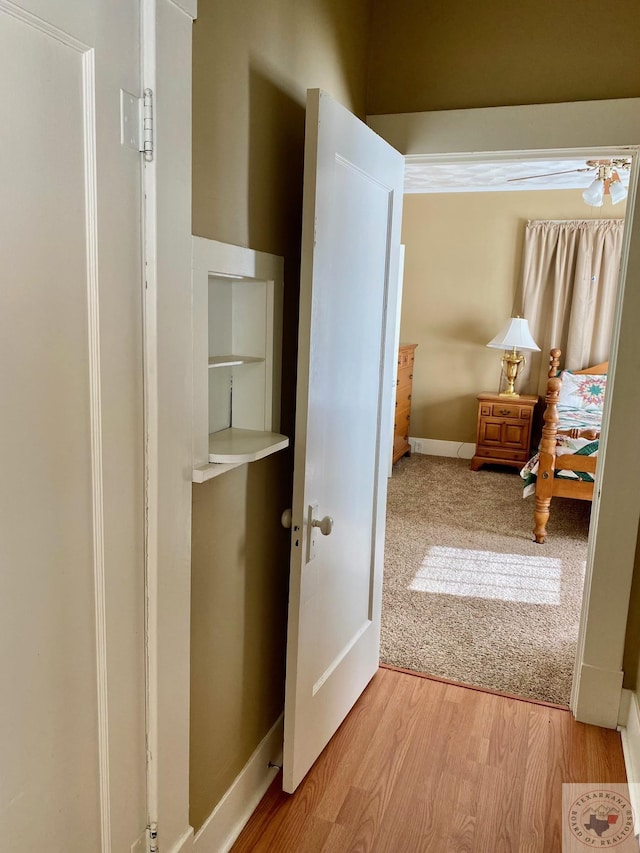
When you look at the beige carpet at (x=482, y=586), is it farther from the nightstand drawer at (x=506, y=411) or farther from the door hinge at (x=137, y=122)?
the door hinge at (x=137, y=122)

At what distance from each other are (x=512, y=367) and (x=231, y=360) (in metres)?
4.84

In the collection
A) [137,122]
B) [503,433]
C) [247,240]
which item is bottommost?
[503,433]

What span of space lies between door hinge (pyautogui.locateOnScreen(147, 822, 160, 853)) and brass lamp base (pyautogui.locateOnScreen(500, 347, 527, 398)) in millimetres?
5093

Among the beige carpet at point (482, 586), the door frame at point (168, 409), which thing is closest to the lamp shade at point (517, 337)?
the beige carpet at point (482, 586)

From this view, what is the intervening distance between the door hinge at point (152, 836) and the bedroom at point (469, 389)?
1.75 metres

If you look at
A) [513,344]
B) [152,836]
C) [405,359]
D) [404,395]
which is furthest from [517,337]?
[152,836]

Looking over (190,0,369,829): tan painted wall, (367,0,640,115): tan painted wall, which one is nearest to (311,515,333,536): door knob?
(190,0,369,829): tan painted wall

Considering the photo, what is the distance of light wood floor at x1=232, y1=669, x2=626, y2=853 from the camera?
182 cm

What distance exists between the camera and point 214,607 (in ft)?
5.31

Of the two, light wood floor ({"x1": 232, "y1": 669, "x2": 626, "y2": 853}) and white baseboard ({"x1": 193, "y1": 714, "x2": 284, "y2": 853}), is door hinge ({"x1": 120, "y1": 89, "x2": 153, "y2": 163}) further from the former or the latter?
light wood floor ({"x1": 232, "y1": 669, "x2": 626, "y2": 853})

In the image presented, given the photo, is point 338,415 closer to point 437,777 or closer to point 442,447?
point 437,777

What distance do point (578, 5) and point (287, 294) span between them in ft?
4.36

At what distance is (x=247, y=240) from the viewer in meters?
1.60

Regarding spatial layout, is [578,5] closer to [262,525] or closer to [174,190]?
[174,190]
